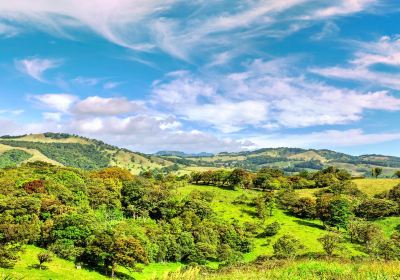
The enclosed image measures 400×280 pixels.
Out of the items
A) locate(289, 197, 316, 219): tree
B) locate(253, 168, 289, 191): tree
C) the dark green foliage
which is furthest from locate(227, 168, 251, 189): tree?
the dark green foliage

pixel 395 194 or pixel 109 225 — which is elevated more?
pixel 395 194

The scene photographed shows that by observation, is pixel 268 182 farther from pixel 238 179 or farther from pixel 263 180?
pixel 238 179

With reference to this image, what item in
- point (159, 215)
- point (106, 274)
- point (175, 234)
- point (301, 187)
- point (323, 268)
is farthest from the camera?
point (301, 187)

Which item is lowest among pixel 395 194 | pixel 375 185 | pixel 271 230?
pixel 271 230

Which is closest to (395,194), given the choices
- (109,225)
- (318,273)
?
(109,225)

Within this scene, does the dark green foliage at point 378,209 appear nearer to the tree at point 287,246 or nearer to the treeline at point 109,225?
the tree at point 287,246

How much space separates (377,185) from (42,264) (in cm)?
15492

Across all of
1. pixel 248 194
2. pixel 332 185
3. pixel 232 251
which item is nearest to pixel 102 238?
pixel 232 251

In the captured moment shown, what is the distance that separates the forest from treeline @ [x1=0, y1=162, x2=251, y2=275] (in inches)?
10.8

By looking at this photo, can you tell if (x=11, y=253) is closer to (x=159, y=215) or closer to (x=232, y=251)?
(x=232, y=251)

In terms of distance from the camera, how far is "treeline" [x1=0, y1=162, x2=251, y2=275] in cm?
8025

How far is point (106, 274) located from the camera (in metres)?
80.0

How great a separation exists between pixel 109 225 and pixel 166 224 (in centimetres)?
1773

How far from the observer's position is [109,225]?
107562 millimetres
